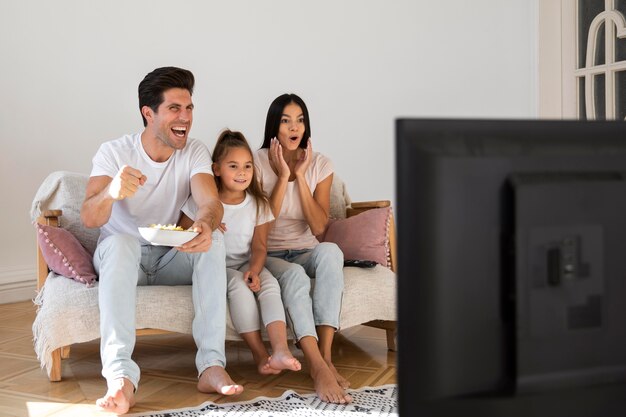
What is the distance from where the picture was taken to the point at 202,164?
2539mm

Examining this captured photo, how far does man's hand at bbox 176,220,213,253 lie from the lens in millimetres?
2217

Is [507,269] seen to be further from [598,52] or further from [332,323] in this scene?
[598,52]

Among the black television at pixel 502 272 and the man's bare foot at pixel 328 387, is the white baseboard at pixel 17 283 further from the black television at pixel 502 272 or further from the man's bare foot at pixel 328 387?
the black television at pixel 502 272

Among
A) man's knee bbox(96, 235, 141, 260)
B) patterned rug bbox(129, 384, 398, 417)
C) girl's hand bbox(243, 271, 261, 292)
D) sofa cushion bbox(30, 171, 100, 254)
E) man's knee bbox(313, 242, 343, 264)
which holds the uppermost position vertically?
sofa cushion bbox(30, 171, 100, 254)

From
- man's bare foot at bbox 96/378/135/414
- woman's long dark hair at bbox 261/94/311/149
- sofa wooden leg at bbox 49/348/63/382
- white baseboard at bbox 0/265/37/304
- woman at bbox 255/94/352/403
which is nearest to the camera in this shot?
man's bare foot at bbox 96/378/135/414

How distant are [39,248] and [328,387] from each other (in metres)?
1.17

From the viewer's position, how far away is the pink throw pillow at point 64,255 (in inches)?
95.1

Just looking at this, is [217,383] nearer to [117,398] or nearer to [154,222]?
[117,398]

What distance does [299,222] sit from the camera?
2.84m

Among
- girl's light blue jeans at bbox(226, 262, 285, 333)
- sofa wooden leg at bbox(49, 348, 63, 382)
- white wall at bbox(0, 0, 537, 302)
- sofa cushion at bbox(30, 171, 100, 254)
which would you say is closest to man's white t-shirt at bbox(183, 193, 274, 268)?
girl's light blue jeans at bbox(226, 262, 285, 333)

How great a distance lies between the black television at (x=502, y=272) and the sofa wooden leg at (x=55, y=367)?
196 cm

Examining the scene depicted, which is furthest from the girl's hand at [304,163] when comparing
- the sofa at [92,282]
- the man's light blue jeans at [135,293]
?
the man's light blue jeans at [135,293]

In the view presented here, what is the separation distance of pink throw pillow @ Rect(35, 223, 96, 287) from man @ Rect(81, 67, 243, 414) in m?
0.09

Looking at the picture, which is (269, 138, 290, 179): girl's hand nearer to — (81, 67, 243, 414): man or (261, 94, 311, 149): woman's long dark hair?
(261, 94, 311, 149): woman's long dark hair
